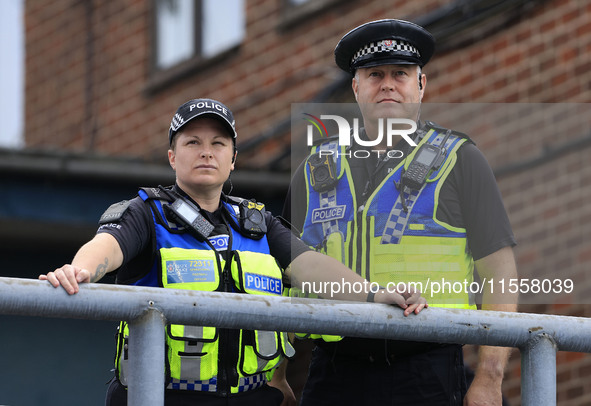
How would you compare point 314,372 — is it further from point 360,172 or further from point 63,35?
point 63,35

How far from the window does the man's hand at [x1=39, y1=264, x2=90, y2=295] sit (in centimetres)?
696

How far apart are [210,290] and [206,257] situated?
0.11m

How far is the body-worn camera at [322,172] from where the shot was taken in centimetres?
416

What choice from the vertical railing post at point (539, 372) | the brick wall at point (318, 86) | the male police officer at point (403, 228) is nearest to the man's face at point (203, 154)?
the male police officer at point (403, 228)

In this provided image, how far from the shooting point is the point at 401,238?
4.03m

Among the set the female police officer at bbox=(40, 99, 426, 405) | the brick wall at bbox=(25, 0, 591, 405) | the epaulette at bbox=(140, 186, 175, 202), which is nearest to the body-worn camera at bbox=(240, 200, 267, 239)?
the female police officer at bbox=(40, 99, 426, 405)

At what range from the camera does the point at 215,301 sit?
2988mm

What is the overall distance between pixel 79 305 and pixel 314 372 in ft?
4.53

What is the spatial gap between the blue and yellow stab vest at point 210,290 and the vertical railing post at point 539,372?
0.84 metres

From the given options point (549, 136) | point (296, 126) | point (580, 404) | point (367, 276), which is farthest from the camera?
point (296, 126)

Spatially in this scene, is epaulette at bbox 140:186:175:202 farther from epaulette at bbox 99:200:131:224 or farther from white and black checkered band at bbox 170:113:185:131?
white and black checkered band at bbox 170:113:185:131

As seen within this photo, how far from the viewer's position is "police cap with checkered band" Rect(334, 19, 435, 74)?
423 cm

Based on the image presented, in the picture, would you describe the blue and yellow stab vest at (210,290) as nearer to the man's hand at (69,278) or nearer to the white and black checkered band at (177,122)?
the white and black checkered band at (177,122)

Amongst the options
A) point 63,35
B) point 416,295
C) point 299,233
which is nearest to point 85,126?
point 63,35
